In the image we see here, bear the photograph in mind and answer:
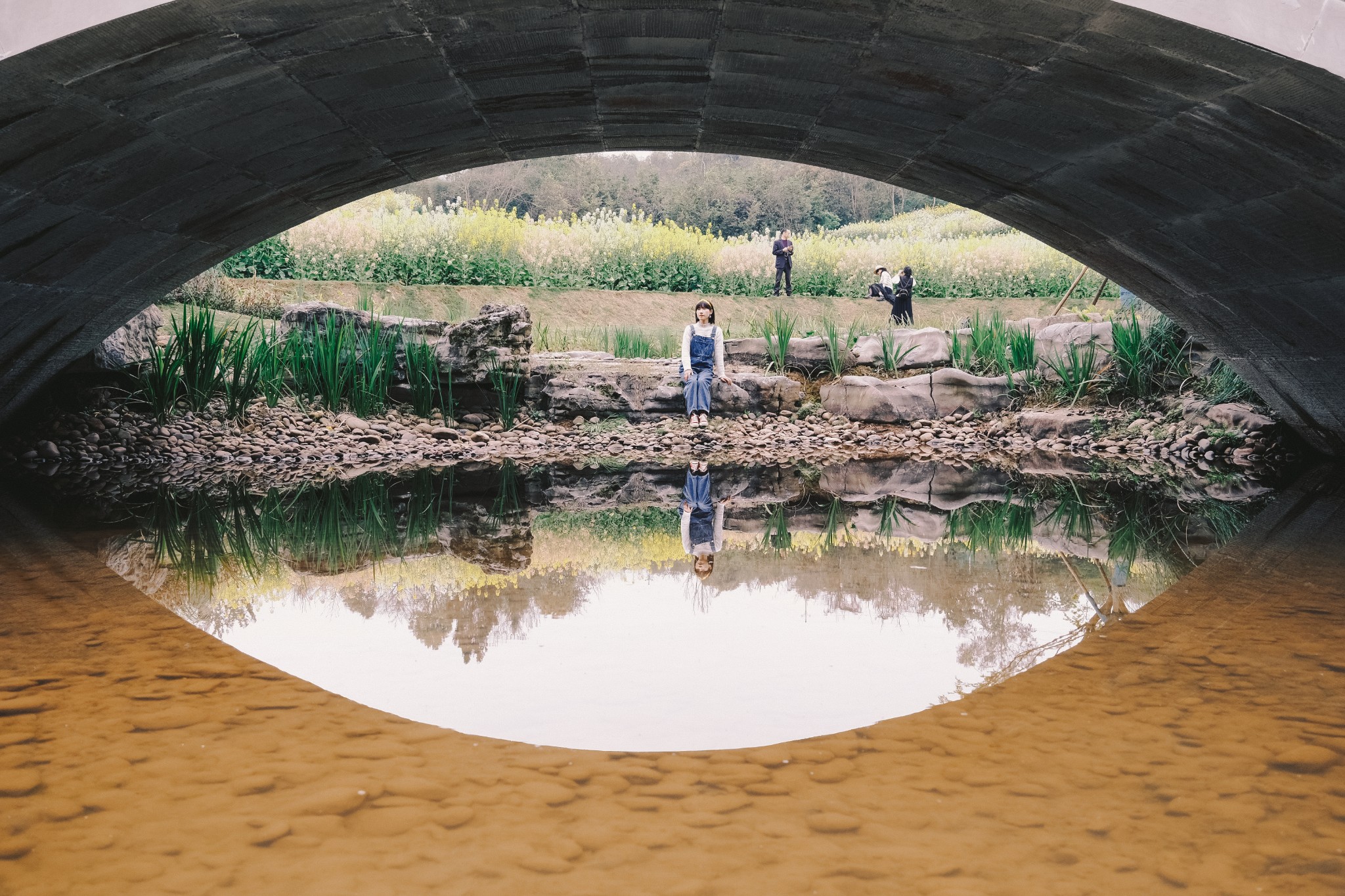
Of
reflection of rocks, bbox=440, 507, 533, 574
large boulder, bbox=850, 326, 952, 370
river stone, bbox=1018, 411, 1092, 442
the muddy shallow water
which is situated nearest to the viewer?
the muddy shallow water

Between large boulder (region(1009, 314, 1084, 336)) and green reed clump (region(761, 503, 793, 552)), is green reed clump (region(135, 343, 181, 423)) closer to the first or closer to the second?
green reed clump (region(761, 503, 793, 552))

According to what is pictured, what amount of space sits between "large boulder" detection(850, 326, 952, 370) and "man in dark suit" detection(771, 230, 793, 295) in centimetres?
779

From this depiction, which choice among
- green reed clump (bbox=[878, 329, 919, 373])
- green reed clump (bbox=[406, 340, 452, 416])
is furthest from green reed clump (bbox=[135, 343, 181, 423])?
green reed clump (bbox=[878, 329, 919, 373])

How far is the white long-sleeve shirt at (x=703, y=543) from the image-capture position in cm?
412

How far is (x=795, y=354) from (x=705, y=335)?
1.76 m

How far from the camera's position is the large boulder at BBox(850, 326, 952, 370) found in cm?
1148

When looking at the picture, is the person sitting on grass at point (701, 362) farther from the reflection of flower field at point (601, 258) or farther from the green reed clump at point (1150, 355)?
the reflection of flower field at point (601, 258)

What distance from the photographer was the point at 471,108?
5.09 m

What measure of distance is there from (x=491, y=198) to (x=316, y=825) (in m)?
41.2

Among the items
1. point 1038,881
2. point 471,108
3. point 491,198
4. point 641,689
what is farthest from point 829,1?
point 491,198

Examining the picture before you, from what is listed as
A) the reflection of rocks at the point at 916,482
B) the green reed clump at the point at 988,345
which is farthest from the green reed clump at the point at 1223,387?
the reflection of rocks at the point at 916,482

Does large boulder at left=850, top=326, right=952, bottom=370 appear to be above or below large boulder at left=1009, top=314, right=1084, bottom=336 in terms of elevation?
below

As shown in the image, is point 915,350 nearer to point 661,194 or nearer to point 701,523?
point 701,523

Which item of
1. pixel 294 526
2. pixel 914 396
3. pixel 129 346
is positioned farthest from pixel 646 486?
pixel 129 346
